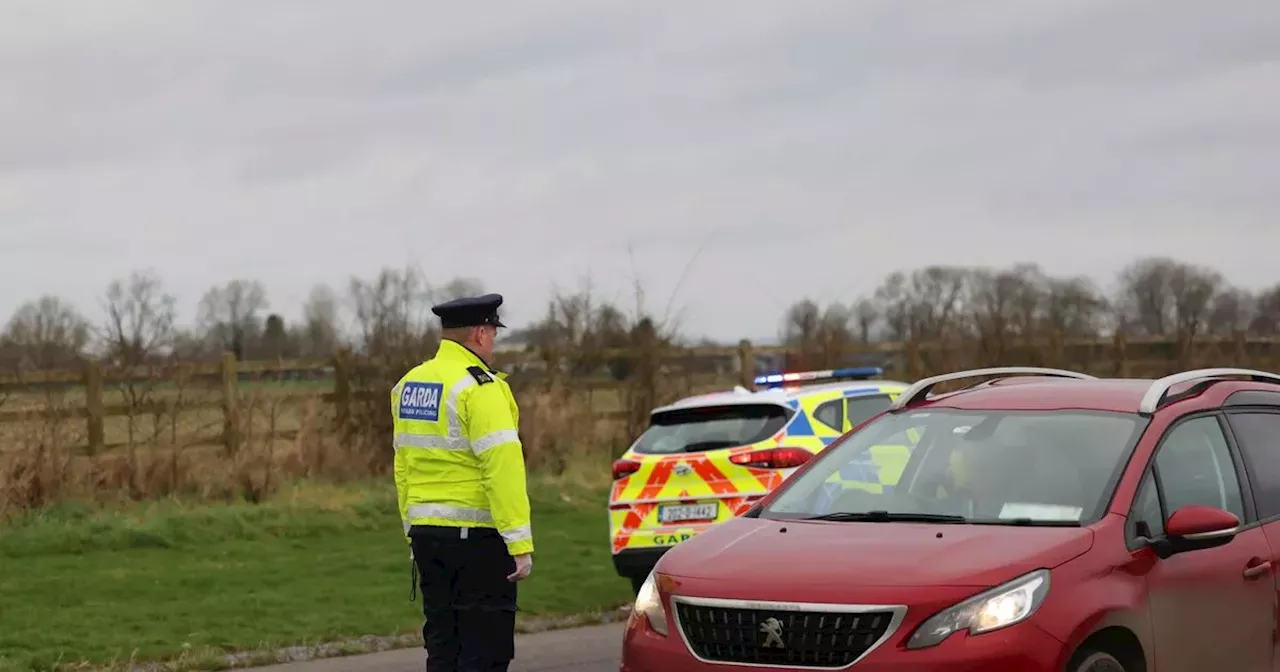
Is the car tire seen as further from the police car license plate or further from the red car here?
the police car license plate

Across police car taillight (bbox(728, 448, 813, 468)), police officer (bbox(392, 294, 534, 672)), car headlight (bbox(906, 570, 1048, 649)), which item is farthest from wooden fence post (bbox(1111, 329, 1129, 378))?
→ car headlight (bbox(906, 570, 1048, 649))

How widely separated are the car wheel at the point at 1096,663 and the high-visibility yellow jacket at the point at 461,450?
237cm

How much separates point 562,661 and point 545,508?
8812 mm

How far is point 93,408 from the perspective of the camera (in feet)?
57.4

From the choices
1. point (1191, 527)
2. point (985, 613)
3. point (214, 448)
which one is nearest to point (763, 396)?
point (1191, 527)

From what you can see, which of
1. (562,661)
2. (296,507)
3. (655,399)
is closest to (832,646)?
(562,661)

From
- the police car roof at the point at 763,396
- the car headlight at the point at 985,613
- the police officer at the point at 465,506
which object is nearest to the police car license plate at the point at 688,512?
the police car roof at the point at 763,396

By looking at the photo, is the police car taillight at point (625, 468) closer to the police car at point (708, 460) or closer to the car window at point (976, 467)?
the police car at point (708, 460)

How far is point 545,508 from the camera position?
1895 cm

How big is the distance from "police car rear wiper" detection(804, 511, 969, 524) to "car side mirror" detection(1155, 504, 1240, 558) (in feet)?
2.45

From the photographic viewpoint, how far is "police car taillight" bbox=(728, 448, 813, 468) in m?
11.6

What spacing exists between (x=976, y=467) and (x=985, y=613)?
127 centimetres

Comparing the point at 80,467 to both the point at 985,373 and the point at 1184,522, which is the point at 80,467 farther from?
the point at 1184,522

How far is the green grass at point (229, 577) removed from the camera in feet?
35.0
